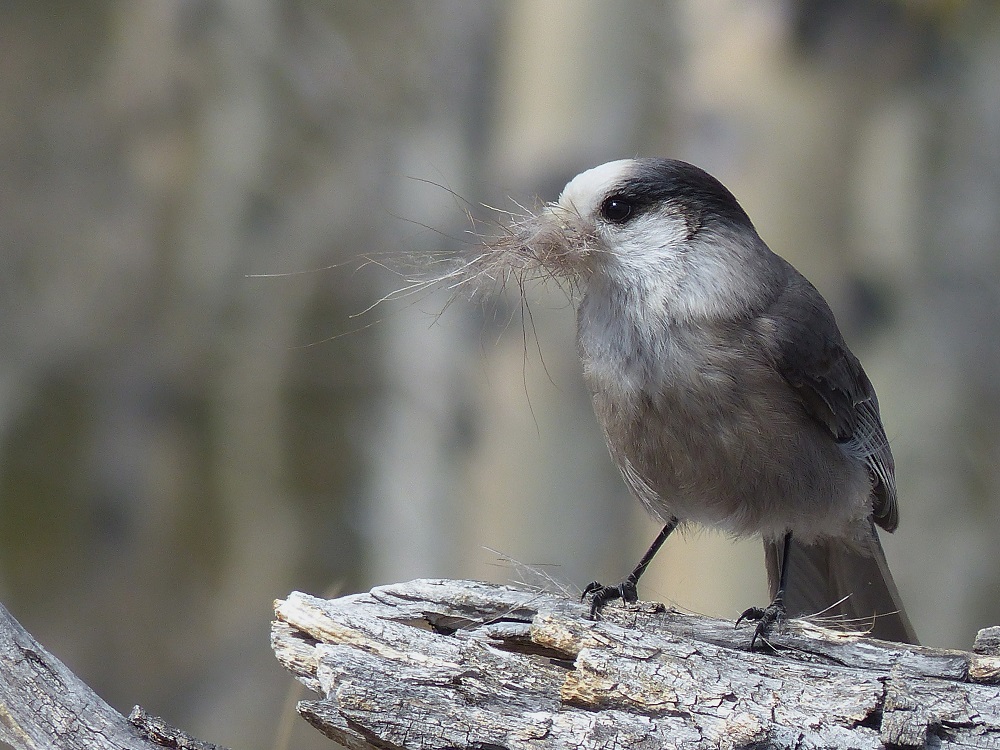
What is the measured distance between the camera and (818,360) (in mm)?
2326

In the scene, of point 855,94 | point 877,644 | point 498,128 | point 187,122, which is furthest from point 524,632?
point 187,122

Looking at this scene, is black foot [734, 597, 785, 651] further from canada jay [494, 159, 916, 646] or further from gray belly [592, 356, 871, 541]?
gray belly [592, 356, 871, 541]

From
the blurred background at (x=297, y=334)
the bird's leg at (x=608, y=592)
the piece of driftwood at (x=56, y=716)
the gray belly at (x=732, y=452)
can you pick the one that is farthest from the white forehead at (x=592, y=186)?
the blurred background at (x=297, y=334)

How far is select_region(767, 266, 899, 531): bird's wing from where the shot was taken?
89.0 inches

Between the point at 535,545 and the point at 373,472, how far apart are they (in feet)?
11.5

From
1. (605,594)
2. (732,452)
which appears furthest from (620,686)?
(732,452)

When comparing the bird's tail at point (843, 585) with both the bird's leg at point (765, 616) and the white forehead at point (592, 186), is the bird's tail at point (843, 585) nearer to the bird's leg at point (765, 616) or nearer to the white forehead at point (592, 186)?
the bird's leg at point (765, 616)

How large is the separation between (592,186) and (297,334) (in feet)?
17.5

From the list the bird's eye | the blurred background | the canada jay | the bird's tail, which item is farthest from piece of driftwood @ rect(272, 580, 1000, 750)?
the blurred background

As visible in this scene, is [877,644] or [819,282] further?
[819,282]

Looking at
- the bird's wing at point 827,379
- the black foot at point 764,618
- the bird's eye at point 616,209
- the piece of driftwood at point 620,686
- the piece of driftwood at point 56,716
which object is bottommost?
the piece of driftwood at point 56,716

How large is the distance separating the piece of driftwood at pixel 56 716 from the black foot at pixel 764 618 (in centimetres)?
117

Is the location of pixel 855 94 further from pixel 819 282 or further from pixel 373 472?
pixel 373 472

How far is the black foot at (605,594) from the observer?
7.60 ft
